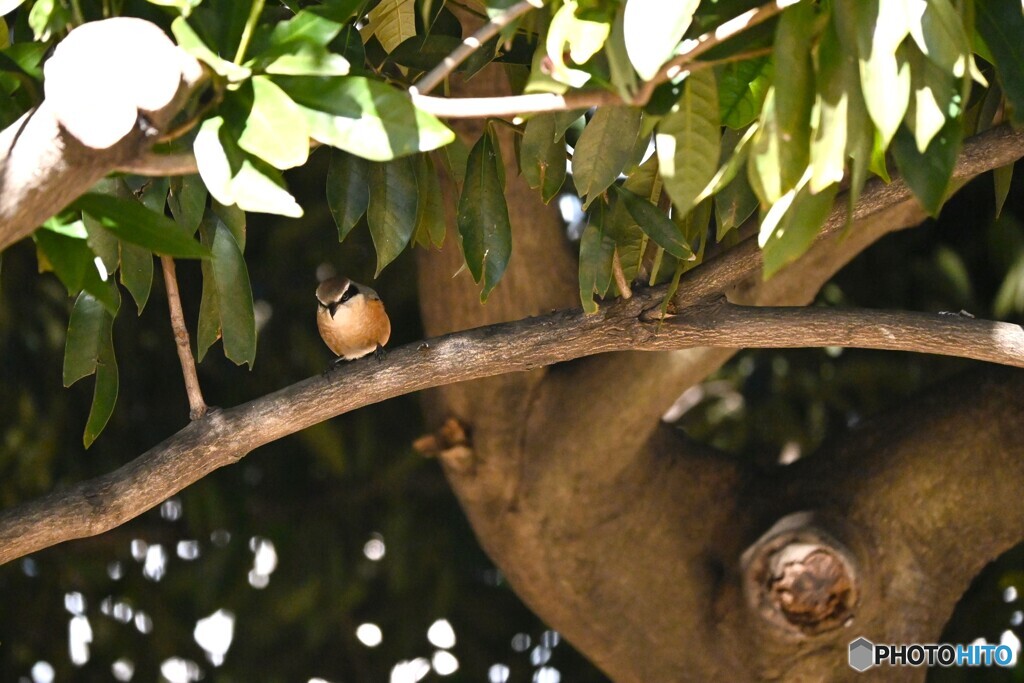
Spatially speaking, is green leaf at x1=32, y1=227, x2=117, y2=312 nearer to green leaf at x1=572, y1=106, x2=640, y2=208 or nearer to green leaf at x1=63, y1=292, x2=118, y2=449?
green leaf at x1=63, y1=292, x2=118, y2=449

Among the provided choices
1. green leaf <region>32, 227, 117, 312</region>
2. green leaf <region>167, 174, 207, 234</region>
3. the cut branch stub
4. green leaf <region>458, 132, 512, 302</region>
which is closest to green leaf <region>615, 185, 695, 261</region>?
green leaf <region>458, 132, 512, 302</region>

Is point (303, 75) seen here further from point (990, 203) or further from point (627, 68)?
point (990, 203)

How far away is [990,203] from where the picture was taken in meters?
3.18

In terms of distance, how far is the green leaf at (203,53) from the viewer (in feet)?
3.46

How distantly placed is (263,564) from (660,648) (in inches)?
51.0

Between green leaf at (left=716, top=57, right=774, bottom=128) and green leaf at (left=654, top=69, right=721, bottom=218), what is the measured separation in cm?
6

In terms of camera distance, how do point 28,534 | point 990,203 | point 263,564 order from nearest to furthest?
point 28,534 < point 990,203 < point 263,564

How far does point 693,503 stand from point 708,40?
173 cm

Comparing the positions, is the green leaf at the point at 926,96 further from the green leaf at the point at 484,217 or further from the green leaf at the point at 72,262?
the green leaf at the point at 72,262

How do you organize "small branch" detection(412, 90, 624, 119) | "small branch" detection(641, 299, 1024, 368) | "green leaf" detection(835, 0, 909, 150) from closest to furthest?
"green leaf" detection(835, 0, 909, 150)
"small branch" detection(412, 90, 624, 119)
"small branch" detection(641, 299, 1024, 368)

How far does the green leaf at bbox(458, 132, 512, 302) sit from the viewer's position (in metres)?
1.66

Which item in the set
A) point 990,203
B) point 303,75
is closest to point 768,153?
point 303,75

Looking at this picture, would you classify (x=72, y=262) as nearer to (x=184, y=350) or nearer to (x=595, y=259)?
(x=184, y=350)

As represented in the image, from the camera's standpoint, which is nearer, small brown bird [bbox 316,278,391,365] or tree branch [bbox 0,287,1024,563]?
tree branch [bbox 0,287,1024,563]
